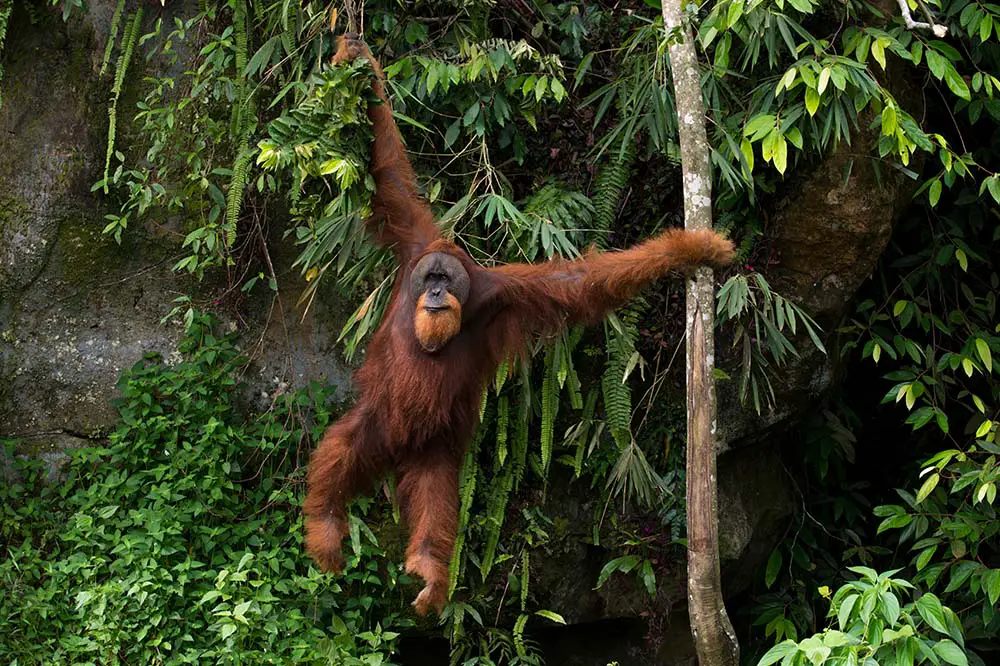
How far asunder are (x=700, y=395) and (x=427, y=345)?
1101mm

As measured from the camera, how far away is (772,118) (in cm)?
476

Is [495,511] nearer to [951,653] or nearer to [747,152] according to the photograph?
[747,152]

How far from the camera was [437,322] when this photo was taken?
4.39 meters

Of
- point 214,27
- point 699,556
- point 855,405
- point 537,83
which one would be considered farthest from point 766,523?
point 214,27

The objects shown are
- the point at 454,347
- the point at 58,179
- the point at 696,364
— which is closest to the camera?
the point at 696,364

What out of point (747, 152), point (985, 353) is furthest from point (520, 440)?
point (985, 353)

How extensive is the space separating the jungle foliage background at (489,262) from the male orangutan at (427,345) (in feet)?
1.10

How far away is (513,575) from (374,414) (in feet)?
4.26

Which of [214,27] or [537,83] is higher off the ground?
[214,27]

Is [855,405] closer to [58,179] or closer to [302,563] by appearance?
[302,563]

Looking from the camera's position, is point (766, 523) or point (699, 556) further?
point (766, 523)

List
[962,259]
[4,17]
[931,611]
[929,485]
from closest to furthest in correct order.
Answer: [931,611]
[929,485]
[4,17]
[962,259]

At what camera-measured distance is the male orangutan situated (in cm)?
442

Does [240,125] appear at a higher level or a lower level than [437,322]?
higher
